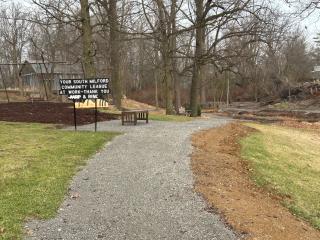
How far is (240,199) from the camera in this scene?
29.7ft

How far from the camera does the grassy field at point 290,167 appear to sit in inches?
396

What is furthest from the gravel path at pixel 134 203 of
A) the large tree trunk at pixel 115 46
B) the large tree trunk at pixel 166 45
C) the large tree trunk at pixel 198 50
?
the large tree trunk at pixel 198 50

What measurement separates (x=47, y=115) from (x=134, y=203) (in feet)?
45.8

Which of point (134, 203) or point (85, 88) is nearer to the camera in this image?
point (134, 203)

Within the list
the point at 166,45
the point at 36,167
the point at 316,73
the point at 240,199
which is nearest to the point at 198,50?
the point at 166,45

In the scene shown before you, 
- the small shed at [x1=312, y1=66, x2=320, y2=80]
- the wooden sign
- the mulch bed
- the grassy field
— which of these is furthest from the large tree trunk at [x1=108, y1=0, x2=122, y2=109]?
the small shed at [x1=312, y1=66, x2=320, y2=80]

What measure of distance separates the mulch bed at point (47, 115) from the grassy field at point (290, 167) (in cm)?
713

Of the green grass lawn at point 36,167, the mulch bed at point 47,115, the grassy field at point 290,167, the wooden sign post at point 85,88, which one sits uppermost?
the wooden sign post at point 85,88

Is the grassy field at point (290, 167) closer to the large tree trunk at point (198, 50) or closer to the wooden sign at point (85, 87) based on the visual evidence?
the wooden sign at point (85, 87)

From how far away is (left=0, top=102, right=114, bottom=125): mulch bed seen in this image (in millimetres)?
19906

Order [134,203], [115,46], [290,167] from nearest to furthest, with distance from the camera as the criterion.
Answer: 1. [134,203]
2. [290,167]
3. [115,46]

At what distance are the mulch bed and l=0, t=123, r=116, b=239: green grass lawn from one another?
7.42 feet

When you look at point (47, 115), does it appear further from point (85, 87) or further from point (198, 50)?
point (198, 50)

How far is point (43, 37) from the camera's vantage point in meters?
58.0
